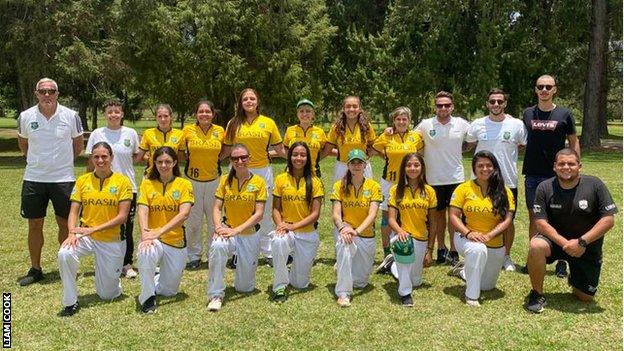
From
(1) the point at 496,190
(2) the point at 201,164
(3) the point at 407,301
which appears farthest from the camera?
(2) the point at 201,164

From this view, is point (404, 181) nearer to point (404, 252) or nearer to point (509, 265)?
point (404, 252)

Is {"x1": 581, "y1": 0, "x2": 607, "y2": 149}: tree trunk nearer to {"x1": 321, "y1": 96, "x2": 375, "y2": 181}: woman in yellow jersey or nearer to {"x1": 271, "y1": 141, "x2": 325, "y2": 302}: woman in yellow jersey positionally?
{"x1": 321, "y1": 96, "x2": 375, "y2": 181}: woman in yellow jersey

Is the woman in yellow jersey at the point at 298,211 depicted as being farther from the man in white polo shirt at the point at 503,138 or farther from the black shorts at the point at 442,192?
the man in white polo shirt at the point at 503,138

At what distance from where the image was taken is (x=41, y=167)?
5.90 m

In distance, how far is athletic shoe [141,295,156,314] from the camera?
495cm

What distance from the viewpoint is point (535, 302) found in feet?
16.3

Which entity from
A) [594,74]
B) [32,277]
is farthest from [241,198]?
[594,74]

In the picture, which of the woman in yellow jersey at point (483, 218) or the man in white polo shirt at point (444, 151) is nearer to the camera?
the woman in yellow jersey at point (483, 218)

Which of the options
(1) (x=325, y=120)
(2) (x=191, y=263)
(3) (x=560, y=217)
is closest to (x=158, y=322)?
(2) (x=191, y=263)

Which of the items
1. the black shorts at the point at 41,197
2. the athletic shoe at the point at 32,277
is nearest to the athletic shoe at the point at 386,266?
the black shorts at the point at 41,197

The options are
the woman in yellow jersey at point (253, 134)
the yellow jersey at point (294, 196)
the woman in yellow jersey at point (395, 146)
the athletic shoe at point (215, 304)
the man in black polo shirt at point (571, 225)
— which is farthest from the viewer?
the woman in yellow jersey at point (253, 134)

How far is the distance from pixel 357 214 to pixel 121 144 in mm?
2777

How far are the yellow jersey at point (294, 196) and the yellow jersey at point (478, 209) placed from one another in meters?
1.40

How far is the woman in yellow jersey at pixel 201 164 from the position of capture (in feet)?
20.9
